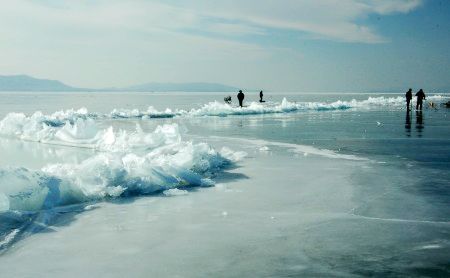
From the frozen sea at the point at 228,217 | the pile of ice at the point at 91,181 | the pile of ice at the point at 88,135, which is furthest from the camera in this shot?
the pile of ice at the point at 88,135

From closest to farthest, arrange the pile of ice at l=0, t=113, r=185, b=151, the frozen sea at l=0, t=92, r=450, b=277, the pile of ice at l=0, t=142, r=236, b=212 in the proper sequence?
1. the frozen sea at l=0, t=92, r=450, b=277
2. the pile of ice at l=0, t=142, r=236, b=212
3. the pile of ice at l=0, t=113, r=185, b=151

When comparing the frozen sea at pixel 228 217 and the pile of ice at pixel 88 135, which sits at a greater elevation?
the pile of ice at pixel 88 135

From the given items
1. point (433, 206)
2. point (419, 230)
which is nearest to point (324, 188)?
point (433, 206)

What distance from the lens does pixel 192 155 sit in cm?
1055

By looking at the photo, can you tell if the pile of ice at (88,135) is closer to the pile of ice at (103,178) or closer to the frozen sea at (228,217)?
the frozen sea at (228,217)

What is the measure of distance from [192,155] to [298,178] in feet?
8.40

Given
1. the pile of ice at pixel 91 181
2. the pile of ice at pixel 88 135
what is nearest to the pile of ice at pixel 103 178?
the pile of ice at pixel 91 181

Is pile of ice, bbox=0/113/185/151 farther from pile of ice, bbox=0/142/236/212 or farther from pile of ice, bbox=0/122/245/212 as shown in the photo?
pile of ice, bbox=0/142/236/212

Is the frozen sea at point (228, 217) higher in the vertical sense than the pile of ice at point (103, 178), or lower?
lower

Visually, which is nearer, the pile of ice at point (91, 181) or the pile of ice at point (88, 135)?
the pile of ice at point (91, 181)

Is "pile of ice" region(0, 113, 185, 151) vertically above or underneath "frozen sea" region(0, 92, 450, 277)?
above

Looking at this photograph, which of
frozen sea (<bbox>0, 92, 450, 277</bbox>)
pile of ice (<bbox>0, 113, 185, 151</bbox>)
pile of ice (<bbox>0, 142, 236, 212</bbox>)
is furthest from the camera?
pile of ice (<bbox>0, 113, 185, 151</bbox>)

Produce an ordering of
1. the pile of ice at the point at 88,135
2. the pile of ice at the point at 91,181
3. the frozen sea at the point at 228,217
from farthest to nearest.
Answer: the pile of ice at the point at 88,135, the pile of ice at the point at 91,181, the frozen sea at the point at 228,217

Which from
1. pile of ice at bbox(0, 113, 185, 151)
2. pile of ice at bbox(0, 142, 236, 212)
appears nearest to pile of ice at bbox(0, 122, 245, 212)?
pile of ice at bbox(0, 142, 236, 212)
